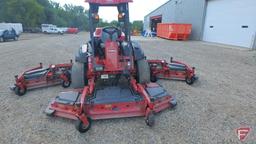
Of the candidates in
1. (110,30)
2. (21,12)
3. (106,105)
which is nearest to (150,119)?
(106,105)

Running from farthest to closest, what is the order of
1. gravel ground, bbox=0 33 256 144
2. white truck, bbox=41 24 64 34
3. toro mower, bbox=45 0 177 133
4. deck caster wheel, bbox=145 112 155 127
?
white truck, bbox=41 24 64 34 → toro mower, bbox=45 0 177 133 → deck caster wheel, bbox=145 112 155 127 → gravel ground, bbox=0 33 256 144

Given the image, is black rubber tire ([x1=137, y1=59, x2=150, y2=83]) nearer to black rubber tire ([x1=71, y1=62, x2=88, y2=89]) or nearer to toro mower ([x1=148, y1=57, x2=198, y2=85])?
toro mower ([x1=148, y1=57, x2=198, y2=85])

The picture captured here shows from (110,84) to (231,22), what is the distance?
590 inches

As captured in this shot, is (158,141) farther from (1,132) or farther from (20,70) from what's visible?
(20,70)

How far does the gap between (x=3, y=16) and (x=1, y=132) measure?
53364mm

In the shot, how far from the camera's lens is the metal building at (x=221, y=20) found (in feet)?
48.0

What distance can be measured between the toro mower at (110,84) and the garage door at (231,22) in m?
12.7

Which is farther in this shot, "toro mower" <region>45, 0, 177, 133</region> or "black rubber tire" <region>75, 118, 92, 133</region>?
"toro mower" <region>45, 0, 177, 133</region>

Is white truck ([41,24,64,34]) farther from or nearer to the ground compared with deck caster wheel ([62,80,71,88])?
farther from the ground

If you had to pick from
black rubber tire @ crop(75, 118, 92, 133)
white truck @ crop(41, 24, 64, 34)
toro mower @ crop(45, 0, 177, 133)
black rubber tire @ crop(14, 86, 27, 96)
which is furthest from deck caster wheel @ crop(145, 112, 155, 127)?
white truck @ crop(41, 24, 64, 34)

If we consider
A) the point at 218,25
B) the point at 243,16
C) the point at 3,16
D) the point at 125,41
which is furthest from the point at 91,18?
the point at 3,16

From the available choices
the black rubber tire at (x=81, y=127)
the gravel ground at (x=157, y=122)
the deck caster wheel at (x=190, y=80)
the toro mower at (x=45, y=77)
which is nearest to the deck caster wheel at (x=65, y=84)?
the toro mower at (x=45, y=77)

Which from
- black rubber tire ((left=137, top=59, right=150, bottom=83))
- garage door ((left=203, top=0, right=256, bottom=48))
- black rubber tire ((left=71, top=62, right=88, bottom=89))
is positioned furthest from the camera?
garage door ((left=203, top=0, right=256, bottom=48))

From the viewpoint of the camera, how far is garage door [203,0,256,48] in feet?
47.6
